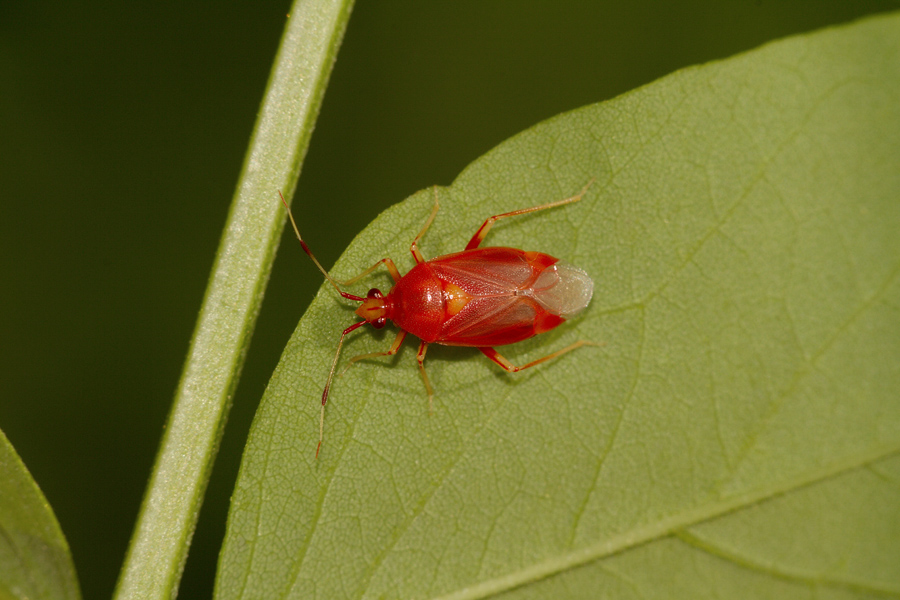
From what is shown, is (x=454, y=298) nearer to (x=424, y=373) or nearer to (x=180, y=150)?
(x=424, y=373)

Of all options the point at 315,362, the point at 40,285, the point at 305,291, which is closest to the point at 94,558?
the point at 40,285

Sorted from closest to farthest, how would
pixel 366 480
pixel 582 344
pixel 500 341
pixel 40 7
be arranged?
pixel 366 480 < pixel 582 344 < pixel 500 341 < pixel 40 7

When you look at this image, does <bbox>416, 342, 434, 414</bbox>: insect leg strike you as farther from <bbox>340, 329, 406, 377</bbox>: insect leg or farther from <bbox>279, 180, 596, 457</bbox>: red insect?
<bbox>340, 329, 406, 377</bbox>: insect leg

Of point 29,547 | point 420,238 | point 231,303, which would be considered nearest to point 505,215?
point 420,238

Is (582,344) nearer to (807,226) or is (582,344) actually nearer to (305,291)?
(807,226)

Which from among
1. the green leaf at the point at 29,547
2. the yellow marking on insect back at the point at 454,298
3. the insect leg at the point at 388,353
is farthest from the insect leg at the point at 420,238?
the green leaf at the point at 29,547
